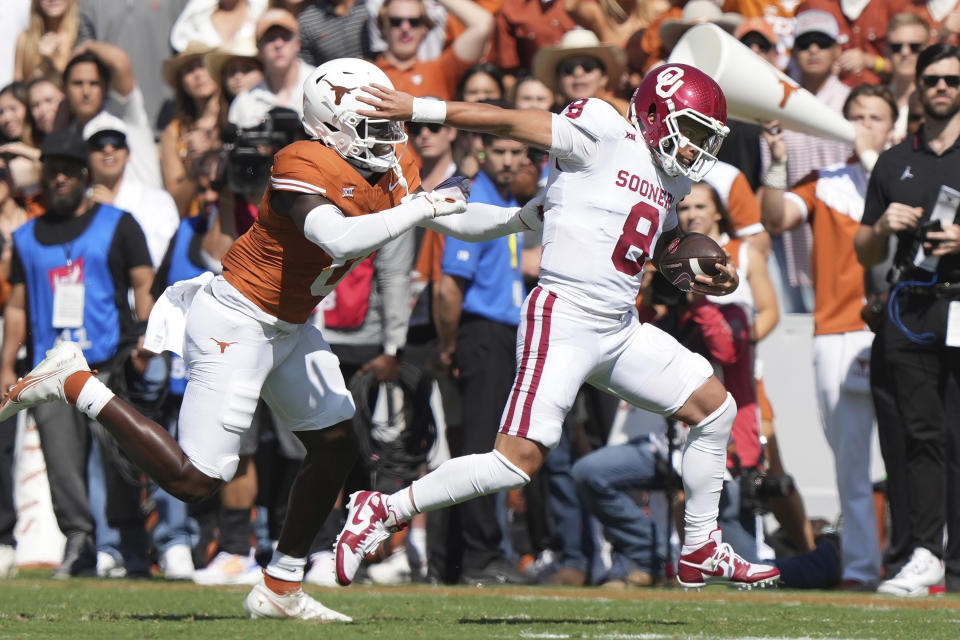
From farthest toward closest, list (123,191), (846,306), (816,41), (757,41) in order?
(123,191) → (816,41) → (757,41) → (846,306)

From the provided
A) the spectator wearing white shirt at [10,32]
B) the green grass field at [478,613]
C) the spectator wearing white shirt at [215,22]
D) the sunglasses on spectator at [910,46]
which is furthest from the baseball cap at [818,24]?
the spectator wearing white shirt at [10,32]

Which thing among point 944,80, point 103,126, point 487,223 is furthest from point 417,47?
point 487,223

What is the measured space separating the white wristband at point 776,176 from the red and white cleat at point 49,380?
3955 millimetres

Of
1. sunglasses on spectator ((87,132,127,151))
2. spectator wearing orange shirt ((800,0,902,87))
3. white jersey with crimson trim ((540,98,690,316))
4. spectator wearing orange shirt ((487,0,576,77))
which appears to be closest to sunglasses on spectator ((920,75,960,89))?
spectator wearing orange shirt ((800,0,902,87))

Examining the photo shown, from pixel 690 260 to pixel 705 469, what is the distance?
0.78m

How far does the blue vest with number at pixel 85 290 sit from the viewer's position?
8719 mm

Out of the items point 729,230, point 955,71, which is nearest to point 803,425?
point 729,230

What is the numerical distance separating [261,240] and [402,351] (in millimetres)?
2587

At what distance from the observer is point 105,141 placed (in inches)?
380

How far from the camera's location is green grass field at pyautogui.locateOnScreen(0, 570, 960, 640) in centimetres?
570

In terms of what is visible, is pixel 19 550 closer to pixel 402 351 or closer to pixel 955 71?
pixel 402 351

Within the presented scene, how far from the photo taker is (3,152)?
989 centimetres

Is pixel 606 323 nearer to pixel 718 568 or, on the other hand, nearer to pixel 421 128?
pixel 718 568

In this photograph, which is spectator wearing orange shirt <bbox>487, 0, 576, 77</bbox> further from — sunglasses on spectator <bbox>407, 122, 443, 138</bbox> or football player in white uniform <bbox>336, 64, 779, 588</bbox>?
football player in white uniform <bbox>336, 64, 779, 588</bbox>
